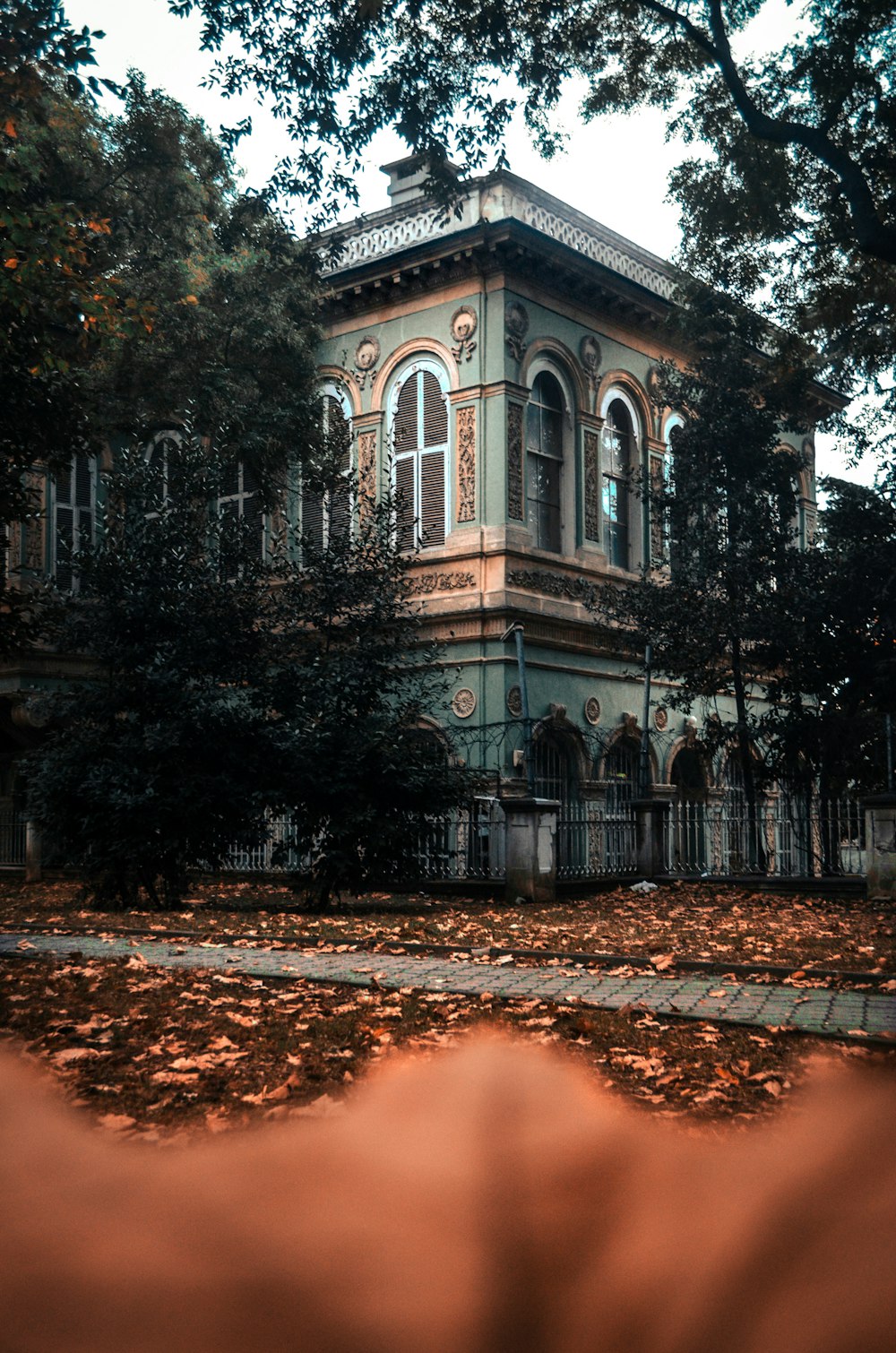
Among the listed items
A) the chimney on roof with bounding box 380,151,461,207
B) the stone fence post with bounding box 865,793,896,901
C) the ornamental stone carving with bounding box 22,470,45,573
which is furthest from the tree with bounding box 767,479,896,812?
the ornamental stone carving with bounding box 22,470,45,573

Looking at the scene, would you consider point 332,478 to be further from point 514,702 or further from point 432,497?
point 514,702

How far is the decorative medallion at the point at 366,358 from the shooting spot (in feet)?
85.9

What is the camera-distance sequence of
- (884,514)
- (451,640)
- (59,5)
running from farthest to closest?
(451,640), (884,514), (59,5)

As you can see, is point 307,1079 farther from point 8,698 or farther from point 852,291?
point 8,698

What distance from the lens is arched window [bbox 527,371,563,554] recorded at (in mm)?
24984

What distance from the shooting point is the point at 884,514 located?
70.5 feet

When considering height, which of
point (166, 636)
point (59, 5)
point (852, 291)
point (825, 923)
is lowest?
point (825, 923)

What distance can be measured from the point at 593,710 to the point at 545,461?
468 cm

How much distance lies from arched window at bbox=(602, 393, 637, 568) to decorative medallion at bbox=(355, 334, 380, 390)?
4621mm

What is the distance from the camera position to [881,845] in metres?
18.0

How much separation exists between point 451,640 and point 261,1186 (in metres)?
19.2

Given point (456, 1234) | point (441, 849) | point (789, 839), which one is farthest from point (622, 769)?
point (456, 1234)

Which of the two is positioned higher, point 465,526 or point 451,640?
point 465,526

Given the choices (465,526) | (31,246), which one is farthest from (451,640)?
(31,246)
